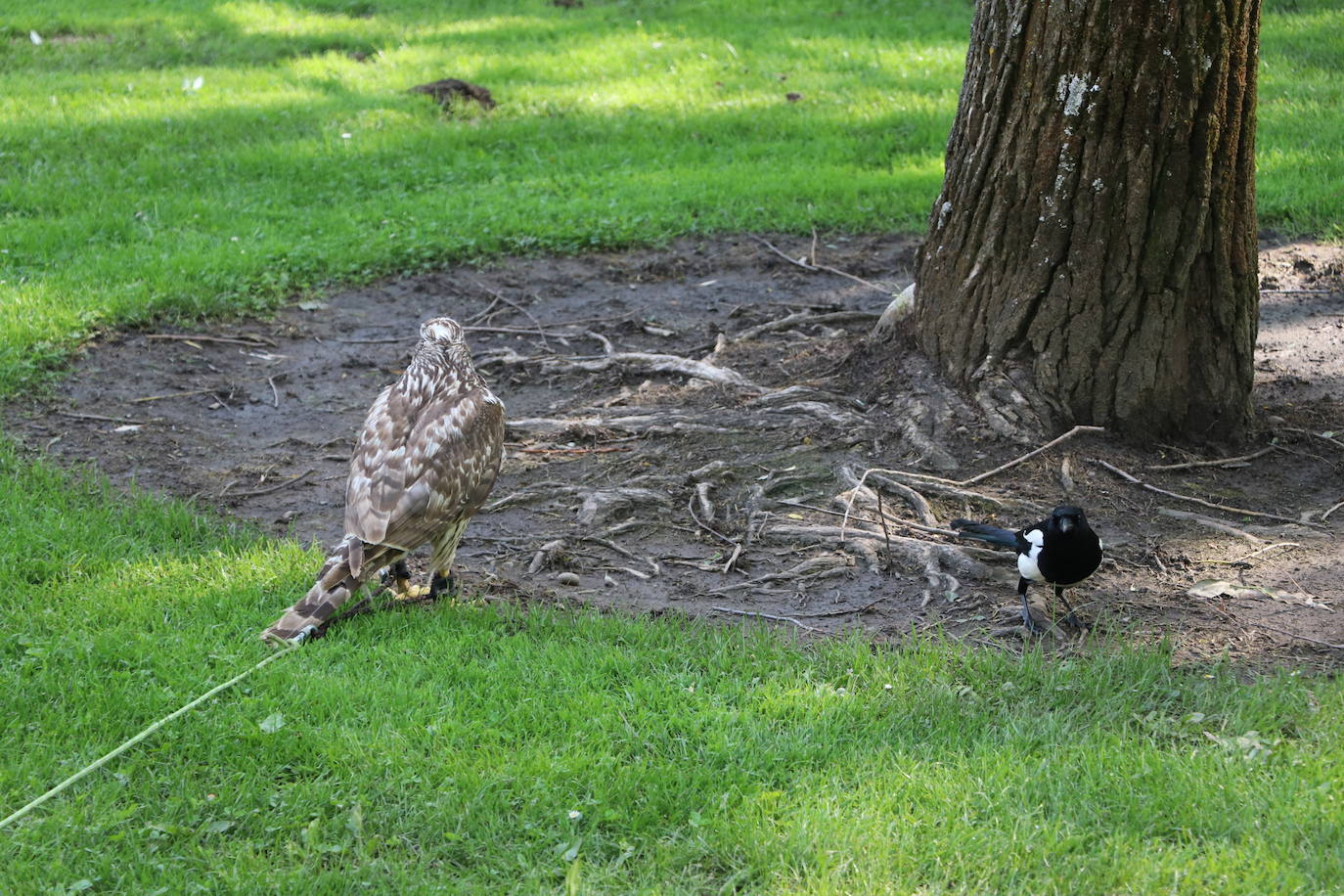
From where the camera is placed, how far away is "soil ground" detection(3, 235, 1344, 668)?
6.01 m

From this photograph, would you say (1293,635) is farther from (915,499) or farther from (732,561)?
(732,561)

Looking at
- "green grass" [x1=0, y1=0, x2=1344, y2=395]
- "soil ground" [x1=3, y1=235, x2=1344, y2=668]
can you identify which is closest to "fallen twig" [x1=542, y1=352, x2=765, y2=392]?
"soil ground" [x1=3, y1=235, x2=1344, y2=668]

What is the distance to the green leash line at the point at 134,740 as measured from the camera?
4469 millimetres

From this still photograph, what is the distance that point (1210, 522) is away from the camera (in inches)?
249

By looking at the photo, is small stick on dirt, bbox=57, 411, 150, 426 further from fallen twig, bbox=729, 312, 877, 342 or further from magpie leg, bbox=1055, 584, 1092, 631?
magpie leg, bbox=1055, 584, 1092, 631

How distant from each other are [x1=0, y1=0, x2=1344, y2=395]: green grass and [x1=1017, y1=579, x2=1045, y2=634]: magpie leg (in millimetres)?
5607

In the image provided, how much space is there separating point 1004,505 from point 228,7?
47.1 feet

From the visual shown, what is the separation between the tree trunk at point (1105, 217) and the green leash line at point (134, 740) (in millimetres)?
3965

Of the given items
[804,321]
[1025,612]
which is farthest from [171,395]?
[1025,612]

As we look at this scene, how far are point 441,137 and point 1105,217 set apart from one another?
8029mm

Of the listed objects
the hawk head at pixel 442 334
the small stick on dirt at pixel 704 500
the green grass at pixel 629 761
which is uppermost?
the hawk head at pixel 442 334

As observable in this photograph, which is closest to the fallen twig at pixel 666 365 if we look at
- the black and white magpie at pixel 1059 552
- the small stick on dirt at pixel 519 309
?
the small stick on dirt at pixel 519 309

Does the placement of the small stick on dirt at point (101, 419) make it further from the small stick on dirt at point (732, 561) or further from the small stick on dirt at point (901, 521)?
the small stick on dirt at point (901, 521)

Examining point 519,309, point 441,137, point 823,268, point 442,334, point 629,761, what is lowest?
point 629,761
